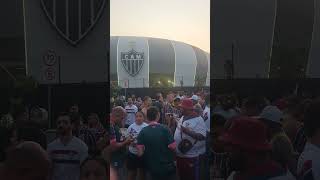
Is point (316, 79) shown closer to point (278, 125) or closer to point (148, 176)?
point (278, 125)

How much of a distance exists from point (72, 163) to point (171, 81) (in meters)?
32.7

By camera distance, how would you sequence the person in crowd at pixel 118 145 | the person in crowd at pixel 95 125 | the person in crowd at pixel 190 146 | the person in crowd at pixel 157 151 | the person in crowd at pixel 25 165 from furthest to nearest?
the person in crowd at pixel 190 146 → the person in crowd at pixel 118 145 → the person in crowd at pixel 157 151 → the person in crowd at pixel 95 125 → the person in crowd at pixel 25 165

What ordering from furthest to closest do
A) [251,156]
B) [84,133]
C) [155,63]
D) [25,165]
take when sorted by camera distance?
1. [155,63]
2. [84,133]
3. [251,156]
4. [25,165]

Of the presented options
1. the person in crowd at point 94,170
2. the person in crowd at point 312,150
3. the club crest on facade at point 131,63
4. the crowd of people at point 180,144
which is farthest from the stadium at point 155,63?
the person in crowd at point 312,150

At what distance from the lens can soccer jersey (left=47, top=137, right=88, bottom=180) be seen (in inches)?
163

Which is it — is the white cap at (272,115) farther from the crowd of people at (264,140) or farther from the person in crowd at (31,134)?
the person in crowd at (31,134)

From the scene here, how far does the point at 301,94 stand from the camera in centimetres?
424

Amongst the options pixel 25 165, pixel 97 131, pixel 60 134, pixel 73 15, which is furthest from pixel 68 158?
pixel 25 165

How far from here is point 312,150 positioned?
98.6 inches

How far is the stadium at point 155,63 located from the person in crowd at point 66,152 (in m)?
26.4

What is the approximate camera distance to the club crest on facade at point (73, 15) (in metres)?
4.20

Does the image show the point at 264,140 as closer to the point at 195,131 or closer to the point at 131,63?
the point at 195,131

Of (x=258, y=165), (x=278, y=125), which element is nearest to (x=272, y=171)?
(x=258, y=165)

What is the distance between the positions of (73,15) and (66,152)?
1187 mm
